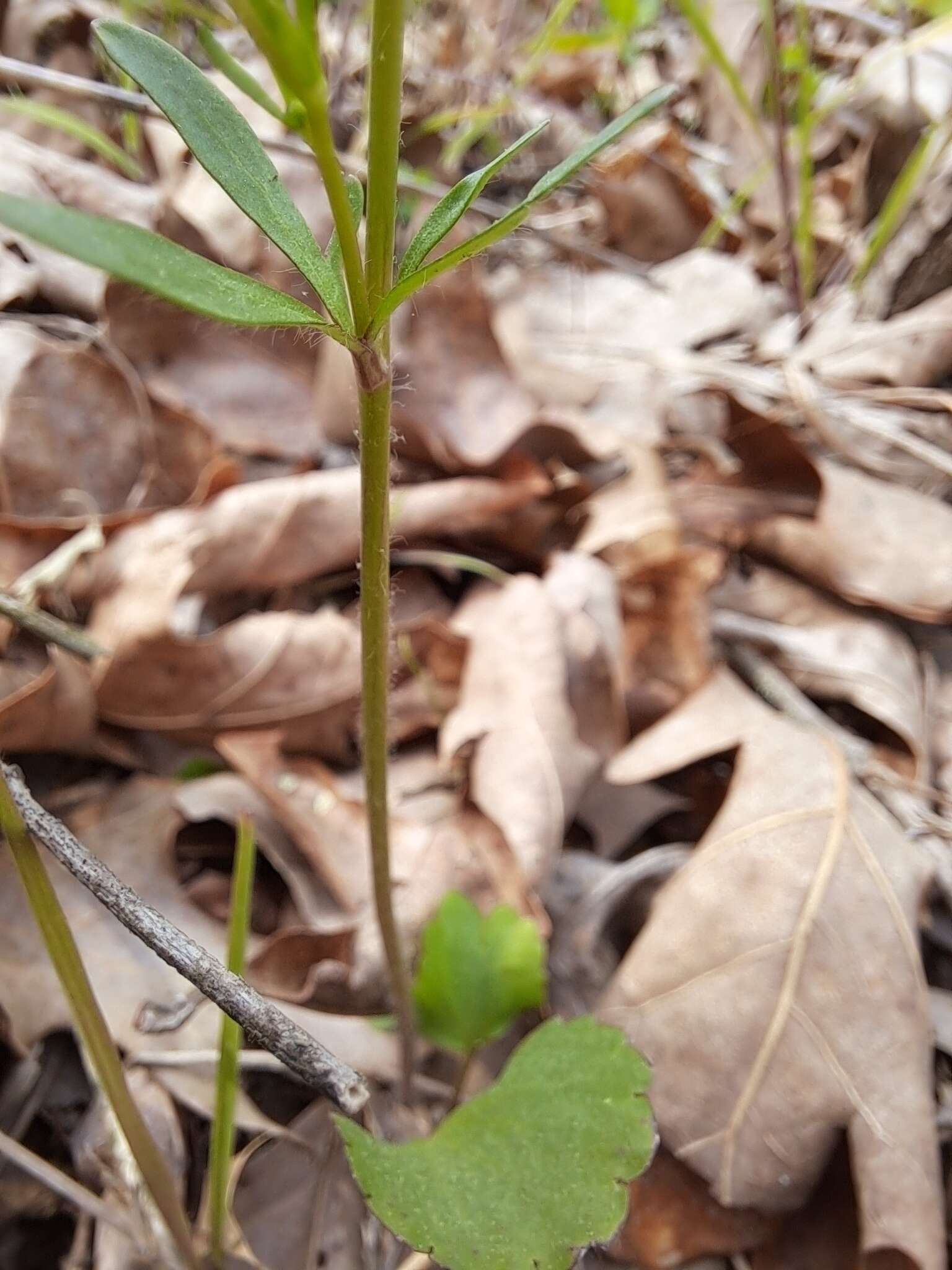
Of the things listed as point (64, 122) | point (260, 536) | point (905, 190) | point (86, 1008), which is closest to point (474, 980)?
point (86, 1008)

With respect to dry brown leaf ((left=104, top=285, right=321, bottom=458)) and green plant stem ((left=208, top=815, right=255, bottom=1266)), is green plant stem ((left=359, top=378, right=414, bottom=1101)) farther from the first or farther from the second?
dry brown leaf ((left=104, top=285, right=321, bottom=458))

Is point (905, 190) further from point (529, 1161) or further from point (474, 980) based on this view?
point (529, 1161)

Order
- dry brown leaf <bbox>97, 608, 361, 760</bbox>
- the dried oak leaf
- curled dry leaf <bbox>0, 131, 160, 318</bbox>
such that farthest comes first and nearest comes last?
curled dry leaf <bbox>0, 131, 160, 318</bbox> < dry brown leaf <bbox>97, 608, 361, 760</bbox> < the dried oak leaf

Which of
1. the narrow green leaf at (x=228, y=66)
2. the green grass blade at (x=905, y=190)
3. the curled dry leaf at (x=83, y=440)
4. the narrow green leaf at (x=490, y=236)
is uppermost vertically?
the green grass blade at (x=905, y=190)

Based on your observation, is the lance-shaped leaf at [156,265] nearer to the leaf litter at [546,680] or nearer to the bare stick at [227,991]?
the bare stick at [227,991]

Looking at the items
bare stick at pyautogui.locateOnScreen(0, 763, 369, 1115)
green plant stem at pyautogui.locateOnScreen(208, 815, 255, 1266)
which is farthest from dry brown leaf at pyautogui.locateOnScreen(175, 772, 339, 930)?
bare stick at pyautogui.locateOnScreen(0, 763, 369, 1115)

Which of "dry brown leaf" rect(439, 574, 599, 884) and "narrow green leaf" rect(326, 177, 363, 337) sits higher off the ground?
"narrow green leaf" rect(326, 177, 363, 337)

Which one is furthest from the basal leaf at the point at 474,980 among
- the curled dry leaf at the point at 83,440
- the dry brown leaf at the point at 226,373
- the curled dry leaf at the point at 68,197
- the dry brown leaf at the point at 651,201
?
the dry brown leaf at the point at 651,201
